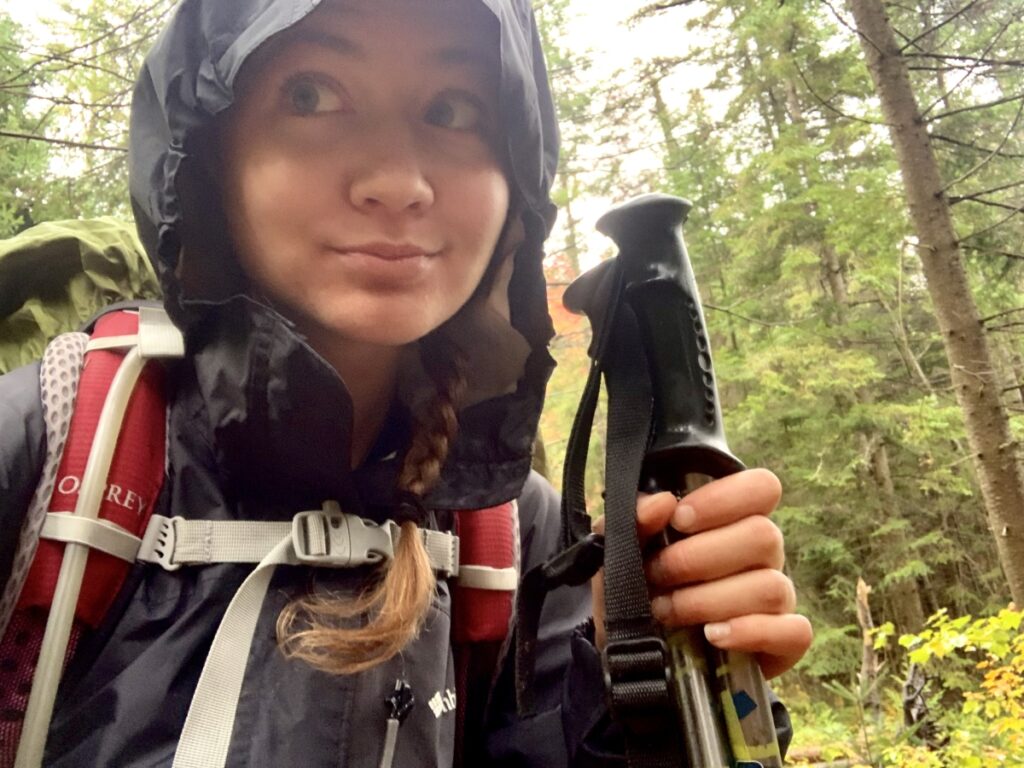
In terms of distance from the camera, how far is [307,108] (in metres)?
1.40

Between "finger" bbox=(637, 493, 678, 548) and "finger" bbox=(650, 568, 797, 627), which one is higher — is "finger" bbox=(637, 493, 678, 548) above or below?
above

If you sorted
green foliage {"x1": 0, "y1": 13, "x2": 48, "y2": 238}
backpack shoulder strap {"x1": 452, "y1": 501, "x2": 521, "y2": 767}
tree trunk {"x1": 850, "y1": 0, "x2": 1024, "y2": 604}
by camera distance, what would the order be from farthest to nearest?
green foliage {"x1": 0, "y1": 13, "x2": 48, "y2": 238} → tree trunk {"x1": 850, "y1": 0, "x2": 1024, "y2": 604} → backpack shoulder strap {"x1": 452, "y1": 501, "x2": 521, "y2": 767}

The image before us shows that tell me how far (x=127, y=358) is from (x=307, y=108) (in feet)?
1.93

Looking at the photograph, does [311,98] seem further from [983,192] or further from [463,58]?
[983,192]

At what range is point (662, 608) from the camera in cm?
122

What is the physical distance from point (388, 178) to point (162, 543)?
30.9 inches

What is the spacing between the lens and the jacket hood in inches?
53.7

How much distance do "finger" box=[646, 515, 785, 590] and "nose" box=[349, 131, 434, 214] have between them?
0.83m

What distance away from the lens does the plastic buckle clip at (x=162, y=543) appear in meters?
1.23

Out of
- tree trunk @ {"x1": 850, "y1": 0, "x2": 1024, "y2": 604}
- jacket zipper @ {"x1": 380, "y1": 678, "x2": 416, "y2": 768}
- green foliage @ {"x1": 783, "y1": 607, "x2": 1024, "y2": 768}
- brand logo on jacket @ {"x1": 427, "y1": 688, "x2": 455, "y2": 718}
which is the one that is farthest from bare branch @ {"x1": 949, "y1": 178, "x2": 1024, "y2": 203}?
jacket zipper @ {"x1": 380, "y1": 678, "x2": 416, "y2": 768}


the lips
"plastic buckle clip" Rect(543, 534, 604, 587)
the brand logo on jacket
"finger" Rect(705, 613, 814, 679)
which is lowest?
the brand logo on jacket

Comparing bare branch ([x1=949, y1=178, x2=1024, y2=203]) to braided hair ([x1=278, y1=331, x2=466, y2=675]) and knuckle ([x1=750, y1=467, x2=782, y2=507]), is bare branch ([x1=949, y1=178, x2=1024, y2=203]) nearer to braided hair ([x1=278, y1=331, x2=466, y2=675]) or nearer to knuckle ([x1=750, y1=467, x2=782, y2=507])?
knuckle ([x1=750, y1=467, x2=782, y2=507])

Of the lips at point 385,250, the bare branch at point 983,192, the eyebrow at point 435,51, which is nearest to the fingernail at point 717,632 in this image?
the lips at point 385,250

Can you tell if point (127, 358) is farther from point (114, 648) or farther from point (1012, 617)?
point (1012, 617)
